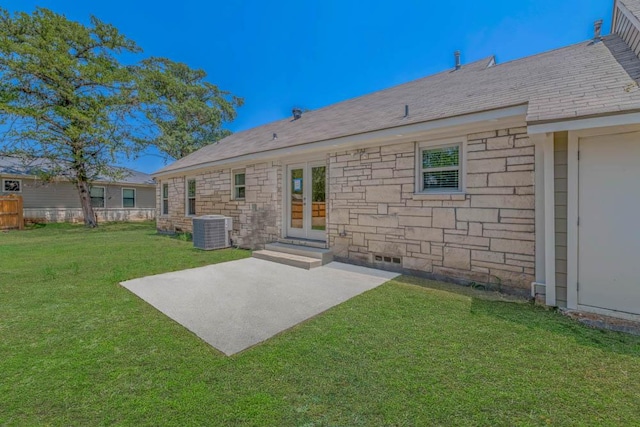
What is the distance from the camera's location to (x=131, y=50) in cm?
1658

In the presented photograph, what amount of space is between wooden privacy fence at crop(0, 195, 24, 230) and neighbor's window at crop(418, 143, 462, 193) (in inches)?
754

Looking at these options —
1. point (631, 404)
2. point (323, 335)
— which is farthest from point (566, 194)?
point (323, 335)

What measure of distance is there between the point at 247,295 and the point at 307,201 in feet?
10.9

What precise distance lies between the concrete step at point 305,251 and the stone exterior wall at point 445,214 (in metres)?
0.26

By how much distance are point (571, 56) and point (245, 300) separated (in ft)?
25.0

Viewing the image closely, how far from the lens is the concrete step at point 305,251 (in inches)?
243

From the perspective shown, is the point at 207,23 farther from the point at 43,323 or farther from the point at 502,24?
the point at 43,323

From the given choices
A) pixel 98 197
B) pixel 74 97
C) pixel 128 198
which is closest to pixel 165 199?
pixel 74 97

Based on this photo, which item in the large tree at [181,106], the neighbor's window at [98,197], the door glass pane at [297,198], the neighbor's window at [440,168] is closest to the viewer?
the neighbor's window at [440,168]

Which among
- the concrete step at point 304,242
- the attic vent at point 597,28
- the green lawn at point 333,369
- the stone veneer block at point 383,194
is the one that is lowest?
the green lawn at point 333,369

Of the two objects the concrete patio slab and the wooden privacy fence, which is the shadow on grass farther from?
the wooden privacy fence

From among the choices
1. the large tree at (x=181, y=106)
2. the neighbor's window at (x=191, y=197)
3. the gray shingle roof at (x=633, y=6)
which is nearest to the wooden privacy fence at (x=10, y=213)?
the large tree at (x=181, y=106)

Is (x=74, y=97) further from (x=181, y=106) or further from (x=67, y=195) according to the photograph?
(x=67, y=195)

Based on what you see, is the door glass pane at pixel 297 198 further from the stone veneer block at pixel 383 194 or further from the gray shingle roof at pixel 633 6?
the gray shingle roof at pixel 633 6
